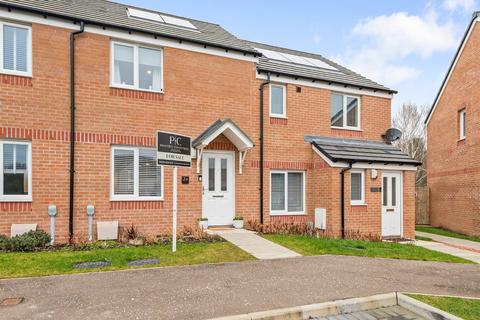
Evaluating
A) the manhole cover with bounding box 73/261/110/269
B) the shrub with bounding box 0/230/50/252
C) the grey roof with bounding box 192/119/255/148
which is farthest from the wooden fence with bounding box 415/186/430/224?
the shrub with bounding box 0/230/50/252

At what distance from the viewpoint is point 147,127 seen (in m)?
9.68

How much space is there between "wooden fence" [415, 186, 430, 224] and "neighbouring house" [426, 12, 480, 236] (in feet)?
1.13

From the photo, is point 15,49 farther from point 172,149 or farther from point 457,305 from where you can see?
point 457,305

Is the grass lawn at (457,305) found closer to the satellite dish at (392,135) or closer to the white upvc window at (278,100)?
the white upvc window at (278,100)

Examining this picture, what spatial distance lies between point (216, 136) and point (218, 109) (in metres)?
1.28

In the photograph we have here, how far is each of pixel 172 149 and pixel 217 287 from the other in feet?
11.4

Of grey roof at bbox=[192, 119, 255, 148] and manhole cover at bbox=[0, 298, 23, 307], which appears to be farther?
grey roof at bbox=[192, 119, 255, 148]

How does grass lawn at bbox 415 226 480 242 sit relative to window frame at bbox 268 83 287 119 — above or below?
below

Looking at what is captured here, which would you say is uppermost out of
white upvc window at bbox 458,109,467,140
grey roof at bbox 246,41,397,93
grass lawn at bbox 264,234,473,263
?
grey roof at bbox 246,41,397,93

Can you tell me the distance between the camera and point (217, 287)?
5387 mm

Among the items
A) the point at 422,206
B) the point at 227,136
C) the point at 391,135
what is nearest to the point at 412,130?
the point at 422,206

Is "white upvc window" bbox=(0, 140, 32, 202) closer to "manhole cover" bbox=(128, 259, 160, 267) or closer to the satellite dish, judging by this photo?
"manhole cover" bbox=(128, 259, 160, 267)

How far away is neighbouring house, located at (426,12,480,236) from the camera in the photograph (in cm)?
1431

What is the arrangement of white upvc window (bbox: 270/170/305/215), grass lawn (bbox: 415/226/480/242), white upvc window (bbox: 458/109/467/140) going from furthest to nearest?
1. white upvc window (bbox: 458/109/467/140)
2. grass lawn (bbox: 415/226/480/242)
3. white upvc window (bbox: 270/170/305/215)
